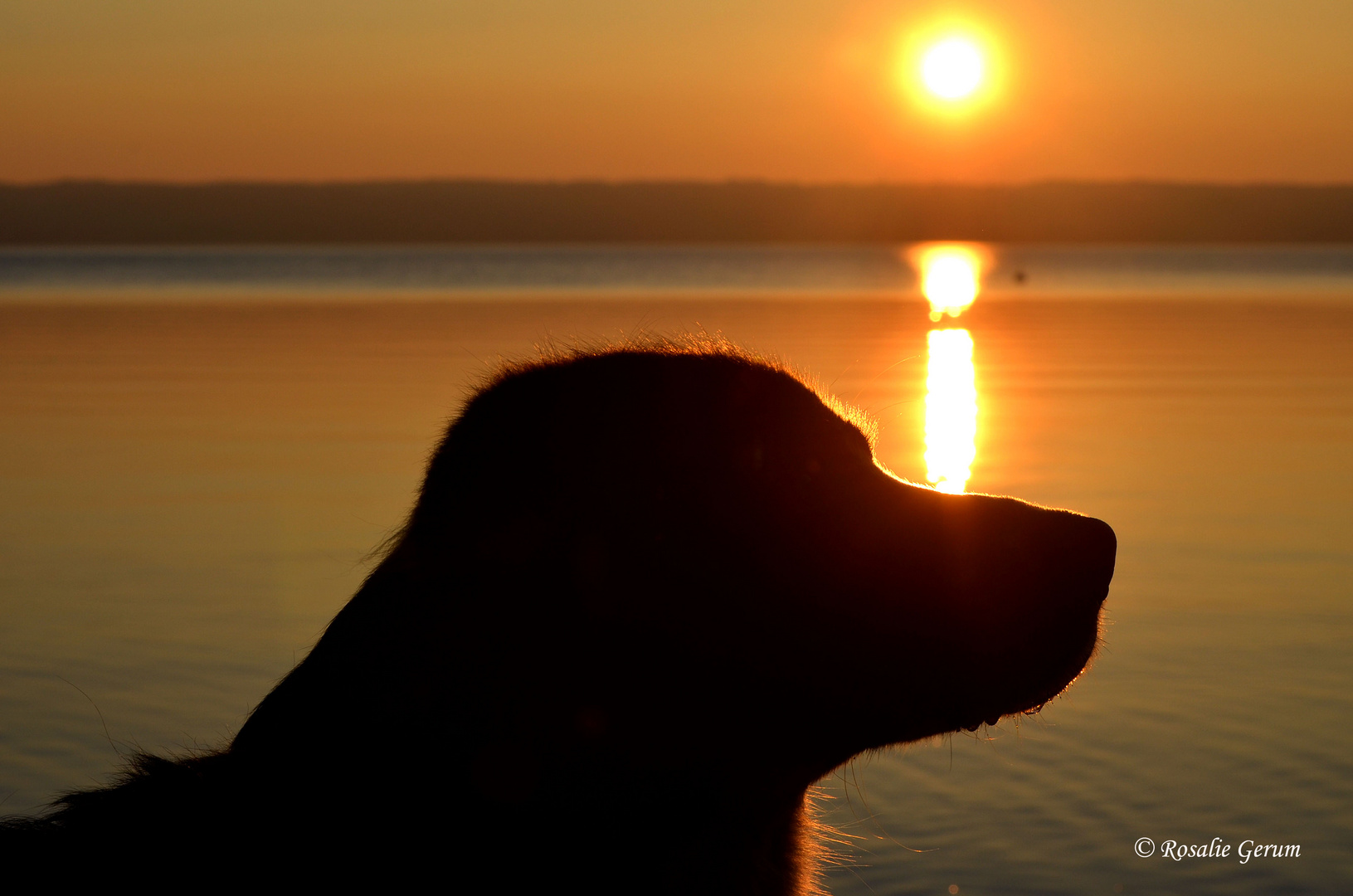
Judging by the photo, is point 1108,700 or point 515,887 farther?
point 1108,700

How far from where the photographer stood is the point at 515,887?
222cm

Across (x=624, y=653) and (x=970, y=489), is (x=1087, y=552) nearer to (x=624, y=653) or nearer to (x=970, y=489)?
(x=624, y=653)

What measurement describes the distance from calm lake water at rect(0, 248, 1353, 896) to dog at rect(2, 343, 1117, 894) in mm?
139

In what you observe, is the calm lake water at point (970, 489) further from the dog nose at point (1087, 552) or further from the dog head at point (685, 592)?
the dog nose at point (1087, 552)

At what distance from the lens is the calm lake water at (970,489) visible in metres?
5.97

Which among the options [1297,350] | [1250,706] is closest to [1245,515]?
[1250,706]

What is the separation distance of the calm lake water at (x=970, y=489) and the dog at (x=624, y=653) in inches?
5.5

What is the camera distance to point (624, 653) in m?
2.36

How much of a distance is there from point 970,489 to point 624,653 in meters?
10.6

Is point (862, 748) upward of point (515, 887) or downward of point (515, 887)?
upward

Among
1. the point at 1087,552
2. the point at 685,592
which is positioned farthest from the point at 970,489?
the point at 685,592

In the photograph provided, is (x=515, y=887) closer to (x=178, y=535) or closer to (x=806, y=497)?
(x=806, y=497)

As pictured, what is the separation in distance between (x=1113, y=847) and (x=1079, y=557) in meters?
3.41

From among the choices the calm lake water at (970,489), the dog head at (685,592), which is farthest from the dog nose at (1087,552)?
the calm lake water at (970,489)
